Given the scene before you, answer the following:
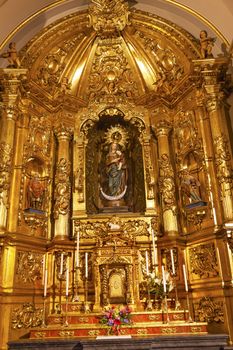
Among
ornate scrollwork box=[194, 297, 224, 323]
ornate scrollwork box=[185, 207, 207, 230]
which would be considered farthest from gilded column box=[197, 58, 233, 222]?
ornate scrollwork box=[194, 297, 224, 323]

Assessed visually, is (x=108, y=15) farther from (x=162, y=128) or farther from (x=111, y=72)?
(x=162, y=128)

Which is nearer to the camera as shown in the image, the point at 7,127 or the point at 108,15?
the point at 7,127

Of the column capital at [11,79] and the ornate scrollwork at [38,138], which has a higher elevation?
the column capital at [11,79]

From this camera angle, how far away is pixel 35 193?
8312mm

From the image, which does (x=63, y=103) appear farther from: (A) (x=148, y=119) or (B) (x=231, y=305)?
(B) (x=231, y=305)

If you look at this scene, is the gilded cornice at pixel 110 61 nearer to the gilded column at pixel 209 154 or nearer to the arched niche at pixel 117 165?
the arched niche at pixel 117 165

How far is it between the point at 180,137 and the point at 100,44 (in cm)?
361

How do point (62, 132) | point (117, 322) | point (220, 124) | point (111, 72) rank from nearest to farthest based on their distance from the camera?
point (117, 322) < point (220, 124) < point (62, 132) < point (111, 72)

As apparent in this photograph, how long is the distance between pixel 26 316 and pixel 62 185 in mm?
3037

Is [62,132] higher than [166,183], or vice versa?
[62,132]

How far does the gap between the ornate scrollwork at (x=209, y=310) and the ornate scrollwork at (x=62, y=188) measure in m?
3.62

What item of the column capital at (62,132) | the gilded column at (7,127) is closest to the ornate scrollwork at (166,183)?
the column capital at (62,132)

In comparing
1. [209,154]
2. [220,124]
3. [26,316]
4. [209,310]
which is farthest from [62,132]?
[209,310]

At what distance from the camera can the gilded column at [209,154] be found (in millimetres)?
7566
